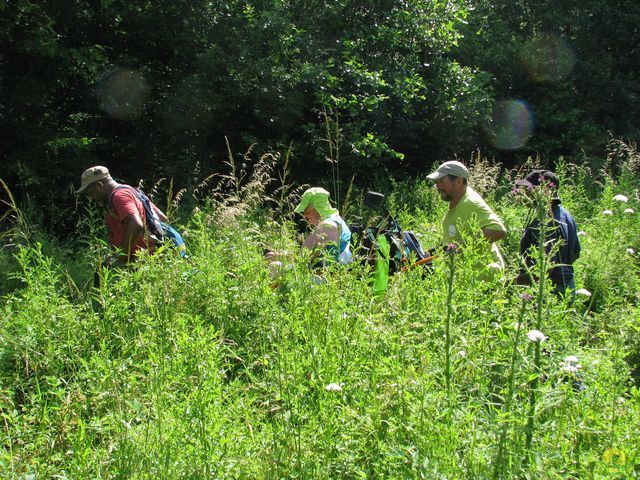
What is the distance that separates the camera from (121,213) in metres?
4.80

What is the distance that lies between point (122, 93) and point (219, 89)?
1.79 metres

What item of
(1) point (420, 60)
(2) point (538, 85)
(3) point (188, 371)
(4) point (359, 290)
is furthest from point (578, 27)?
(3) point (188, 371)

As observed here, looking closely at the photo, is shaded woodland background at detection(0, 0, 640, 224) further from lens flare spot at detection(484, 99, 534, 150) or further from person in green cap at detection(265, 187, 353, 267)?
person in green cap at detection(265, 187, 353, 267)

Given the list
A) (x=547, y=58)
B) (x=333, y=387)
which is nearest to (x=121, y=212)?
(x=333, y=387)

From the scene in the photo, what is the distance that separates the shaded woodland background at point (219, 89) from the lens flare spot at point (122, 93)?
2 cm

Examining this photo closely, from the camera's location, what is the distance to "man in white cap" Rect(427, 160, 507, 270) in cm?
461

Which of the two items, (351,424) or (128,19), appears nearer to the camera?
(351,424)

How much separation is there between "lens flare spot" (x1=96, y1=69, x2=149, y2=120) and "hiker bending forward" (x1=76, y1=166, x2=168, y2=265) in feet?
20.2

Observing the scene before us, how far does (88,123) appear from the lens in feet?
35.4

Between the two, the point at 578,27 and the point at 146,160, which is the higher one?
the point at 578,27

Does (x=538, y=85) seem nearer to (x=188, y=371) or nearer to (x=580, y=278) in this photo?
(x=580, y=278)

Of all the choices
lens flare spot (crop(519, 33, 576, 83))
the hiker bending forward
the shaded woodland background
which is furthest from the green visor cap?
lens flare spot (crop(519, 33, 576, 83))

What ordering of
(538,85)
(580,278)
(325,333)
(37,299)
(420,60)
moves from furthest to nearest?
(538,85) < (420,60) < (580,278) < (37,299) < (325,333)

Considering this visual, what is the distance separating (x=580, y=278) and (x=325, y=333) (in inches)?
146
